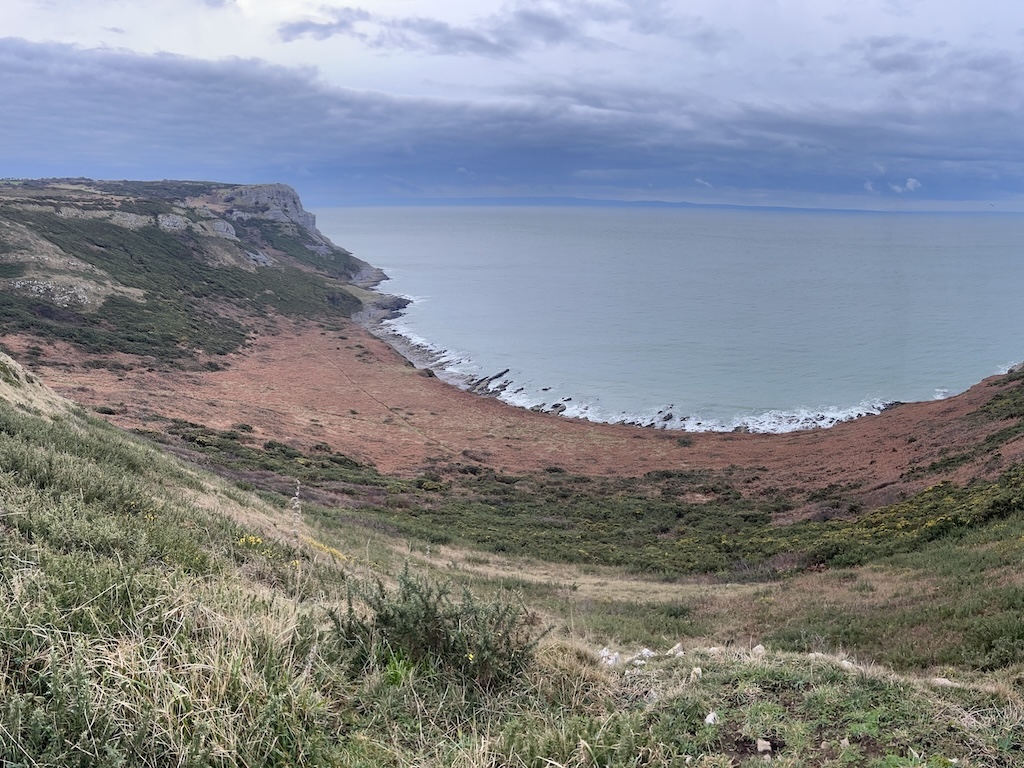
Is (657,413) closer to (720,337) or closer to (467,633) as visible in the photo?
(720,337)

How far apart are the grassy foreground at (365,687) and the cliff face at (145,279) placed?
167 feet

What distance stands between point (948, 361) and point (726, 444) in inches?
1464

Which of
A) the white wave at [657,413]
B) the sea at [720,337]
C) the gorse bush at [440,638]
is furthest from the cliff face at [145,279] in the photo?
the gorse bush at [440,638]

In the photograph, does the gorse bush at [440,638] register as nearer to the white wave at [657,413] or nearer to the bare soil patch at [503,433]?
the bare soil patch at [503,433]

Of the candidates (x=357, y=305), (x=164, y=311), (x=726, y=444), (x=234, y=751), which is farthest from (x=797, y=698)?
(x=357, y=305)

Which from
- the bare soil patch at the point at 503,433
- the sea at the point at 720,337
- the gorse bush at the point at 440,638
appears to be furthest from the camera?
the sea at the point at 720,337

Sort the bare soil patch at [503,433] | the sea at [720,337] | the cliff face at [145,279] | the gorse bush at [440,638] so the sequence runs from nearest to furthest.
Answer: the gorse bush at [440,638] < the bare soil patch at [503,433] < the cliff face at [145,279] < the sea at [720,337]

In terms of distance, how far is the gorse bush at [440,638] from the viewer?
450 cm

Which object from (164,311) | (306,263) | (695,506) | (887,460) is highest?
(306,263)

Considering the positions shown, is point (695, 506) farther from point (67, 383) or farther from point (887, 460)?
point (67, 383)

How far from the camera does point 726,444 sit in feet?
139

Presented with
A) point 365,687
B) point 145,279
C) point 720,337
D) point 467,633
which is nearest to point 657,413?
point 720,337

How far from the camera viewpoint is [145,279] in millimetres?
70812

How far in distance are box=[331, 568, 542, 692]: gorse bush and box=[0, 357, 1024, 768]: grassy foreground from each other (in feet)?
0.05
